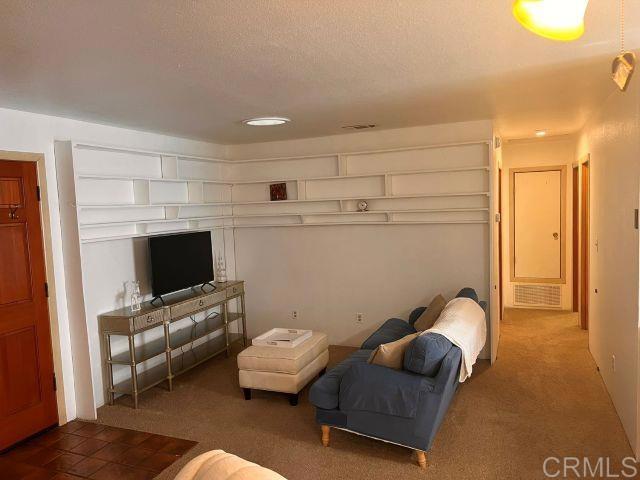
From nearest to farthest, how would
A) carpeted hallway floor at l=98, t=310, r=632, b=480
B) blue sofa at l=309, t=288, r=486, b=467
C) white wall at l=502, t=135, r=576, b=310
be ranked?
1. blue sofa at l=309, t=288, r=486, b=467
2. carpeted hallway floor at l=98, t=310, r=632, b=480
3. white wall at l=502, t=135, r=576, b=310

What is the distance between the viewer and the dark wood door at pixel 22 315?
3562 mm

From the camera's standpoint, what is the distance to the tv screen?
466 cm

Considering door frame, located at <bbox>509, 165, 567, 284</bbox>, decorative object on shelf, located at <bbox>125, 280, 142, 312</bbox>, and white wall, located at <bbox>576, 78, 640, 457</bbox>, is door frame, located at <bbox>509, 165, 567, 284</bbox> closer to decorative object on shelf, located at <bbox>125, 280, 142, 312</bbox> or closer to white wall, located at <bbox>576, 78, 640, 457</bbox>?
white wall, located at <bbox>576, 78, 640, 457</bbox>

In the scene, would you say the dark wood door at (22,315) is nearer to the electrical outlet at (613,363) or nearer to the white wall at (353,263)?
the white wall at (353,263)

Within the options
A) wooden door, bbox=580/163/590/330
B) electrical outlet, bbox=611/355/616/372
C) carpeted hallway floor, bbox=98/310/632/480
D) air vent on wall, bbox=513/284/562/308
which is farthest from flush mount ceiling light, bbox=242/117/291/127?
air vent on wall, bbox=513/284/562/308

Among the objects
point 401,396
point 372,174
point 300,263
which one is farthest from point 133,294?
point 372,174

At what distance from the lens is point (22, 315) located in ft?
12.1

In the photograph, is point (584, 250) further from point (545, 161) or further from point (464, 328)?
point (464, 328)

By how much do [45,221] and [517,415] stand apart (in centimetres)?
398

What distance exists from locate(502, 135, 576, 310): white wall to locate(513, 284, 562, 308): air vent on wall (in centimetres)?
8

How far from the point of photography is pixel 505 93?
12.0 ft

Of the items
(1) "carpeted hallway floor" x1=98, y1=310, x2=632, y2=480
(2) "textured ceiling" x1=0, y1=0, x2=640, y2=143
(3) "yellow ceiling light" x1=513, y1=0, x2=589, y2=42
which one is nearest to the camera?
(3) "yellow ceiling light" x1=513, y1=0, x2=589, y2=42

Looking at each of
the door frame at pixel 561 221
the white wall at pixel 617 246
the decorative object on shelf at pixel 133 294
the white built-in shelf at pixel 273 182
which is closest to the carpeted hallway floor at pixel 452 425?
the white wall at pixel 617 246

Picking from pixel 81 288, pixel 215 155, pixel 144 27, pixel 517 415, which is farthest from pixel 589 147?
pixel 81 288
